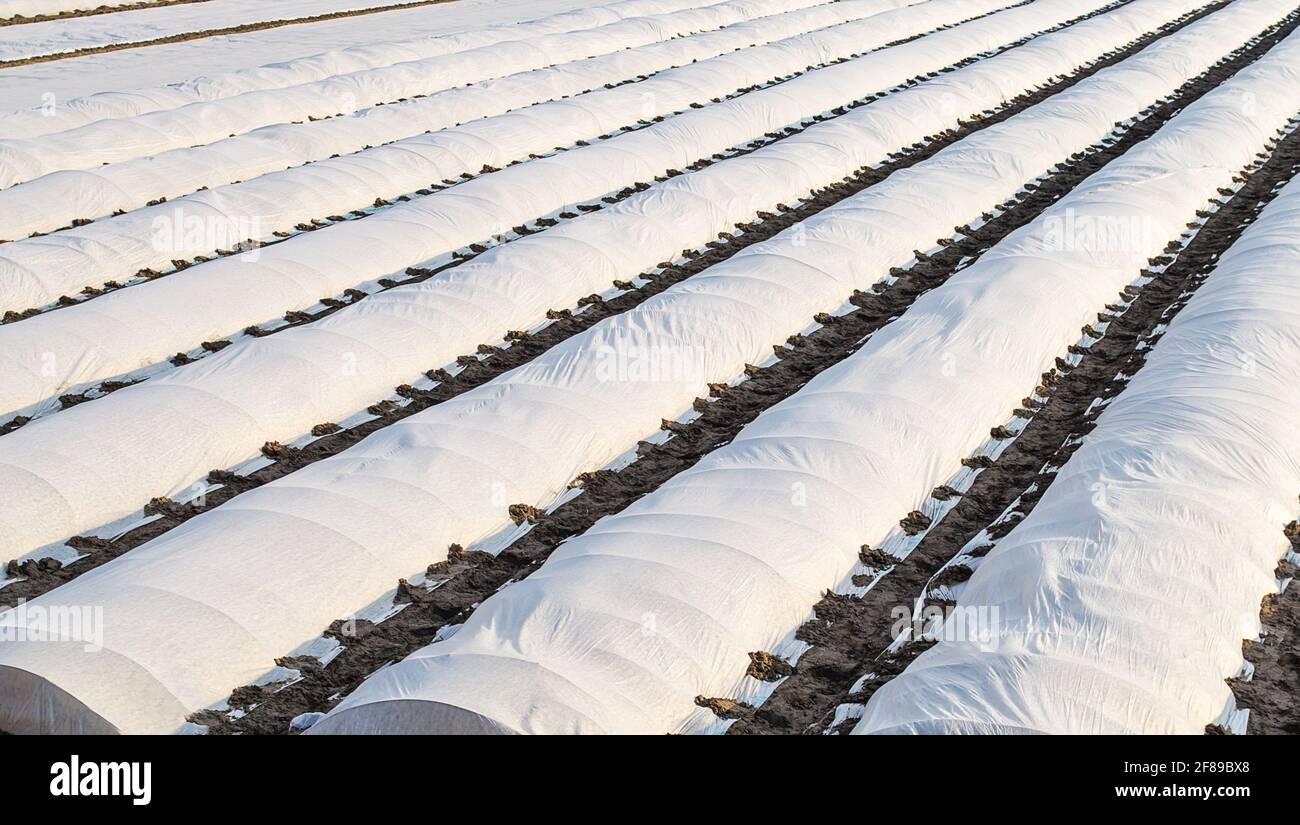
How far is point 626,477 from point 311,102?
56.2 feet

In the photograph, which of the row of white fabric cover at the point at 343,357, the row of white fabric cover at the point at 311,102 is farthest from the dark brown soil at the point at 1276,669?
the row of white fabric cover at the point at 311,102

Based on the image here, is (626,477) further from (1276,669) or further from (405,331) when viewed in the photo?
(1276,669)

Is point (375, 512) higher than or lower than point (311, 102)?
lower

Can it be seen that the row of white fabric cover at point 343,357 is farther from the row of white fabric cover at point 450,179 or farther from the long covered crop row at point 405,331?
the row of white fabric cover at point 450,179

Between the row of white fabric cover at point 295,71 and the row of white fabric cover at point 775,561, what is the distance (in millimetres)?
18152

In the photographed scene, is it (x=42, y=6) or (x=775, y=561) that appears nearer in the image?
(x=775, y=561)

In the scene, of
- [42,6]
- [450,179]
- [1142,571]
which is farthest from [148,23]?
[1142,571]

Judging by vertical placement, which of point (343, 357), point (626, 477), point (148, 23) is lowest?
point (626, 477)

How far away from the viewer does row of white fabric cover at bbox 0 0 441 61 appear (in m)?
32.3

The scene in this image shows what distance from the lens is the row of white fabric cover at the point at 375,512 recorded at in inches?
324

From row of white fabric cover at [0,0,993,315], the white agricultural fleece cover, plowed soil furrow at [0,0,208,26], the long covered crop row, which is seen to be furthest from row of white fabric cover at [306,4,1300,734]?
the white agricultural fleece cover

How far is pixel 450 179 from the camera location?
21281 mm
